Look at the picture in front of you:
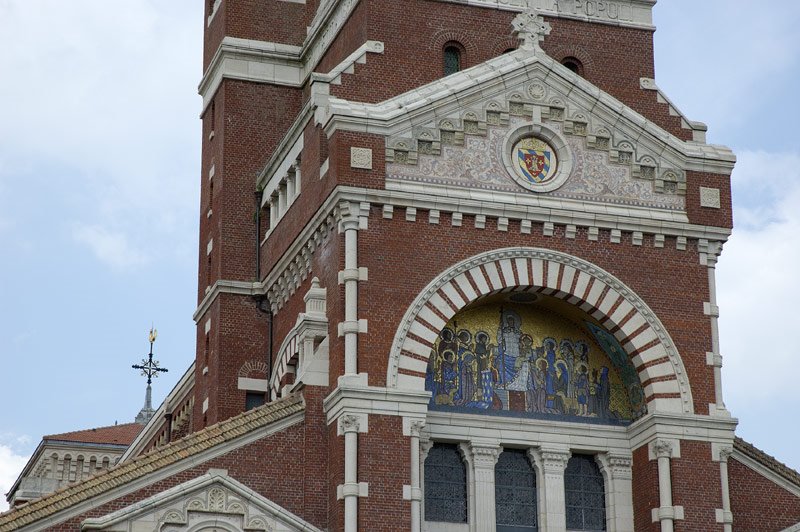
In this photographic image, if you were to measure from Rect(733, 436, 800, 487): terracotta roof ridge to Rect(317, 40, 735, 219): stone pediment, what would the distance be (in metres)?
5.22

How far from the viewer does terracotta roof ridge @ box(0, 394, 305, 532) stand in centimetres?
3366

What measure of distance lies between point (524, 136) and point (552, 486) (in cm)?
763

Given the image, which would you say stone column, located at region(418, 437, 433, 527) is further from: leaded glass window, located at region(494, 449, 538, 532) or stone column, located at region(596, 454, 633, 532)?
stone column, located at region(596, 454, 633, 532)

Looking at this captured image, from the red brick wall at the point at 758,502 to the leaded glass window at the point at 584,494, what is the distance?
9.34 feet

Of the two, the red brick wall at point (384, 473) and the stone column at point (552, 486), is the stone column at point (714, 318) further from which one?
the red brick wall at point (384, 473)

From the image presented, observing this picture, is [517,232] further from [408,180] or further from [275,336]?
[275,336]

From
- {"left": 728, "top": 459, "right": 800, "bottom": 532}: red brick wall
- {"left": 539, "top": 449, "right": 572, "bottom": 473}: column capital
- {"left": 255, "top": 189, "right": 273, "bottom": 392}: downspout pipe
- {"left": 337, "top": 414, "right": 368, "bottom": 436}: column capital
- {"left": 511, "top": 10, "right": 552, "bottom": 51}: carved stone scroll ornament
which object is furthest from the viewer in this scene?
{"left": 255, "top": 189, "right": 273, "bottom": 392}: downspout pipe

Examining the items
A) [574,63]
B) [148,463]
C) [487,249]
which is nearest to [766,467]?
[487,249]

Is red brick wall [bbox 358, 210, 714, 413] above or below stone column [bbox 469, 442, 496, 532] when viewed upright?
above

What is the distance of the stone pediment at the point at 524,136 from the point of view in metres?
38.0

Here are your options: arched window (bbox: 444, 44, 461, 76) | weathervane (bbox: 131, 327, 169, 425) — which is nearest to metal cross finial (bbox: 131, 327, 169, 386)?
weathervane (bbox: 131, 327, 169, 425)

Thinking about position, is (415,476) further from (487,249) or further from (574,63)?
(574,63)

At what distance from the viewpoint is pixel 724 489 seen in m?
37.3

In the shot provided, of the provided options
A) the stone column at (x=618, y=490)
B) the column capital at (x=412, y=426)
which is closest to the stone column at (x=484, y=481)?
the column capital at (x=412, y=426)
